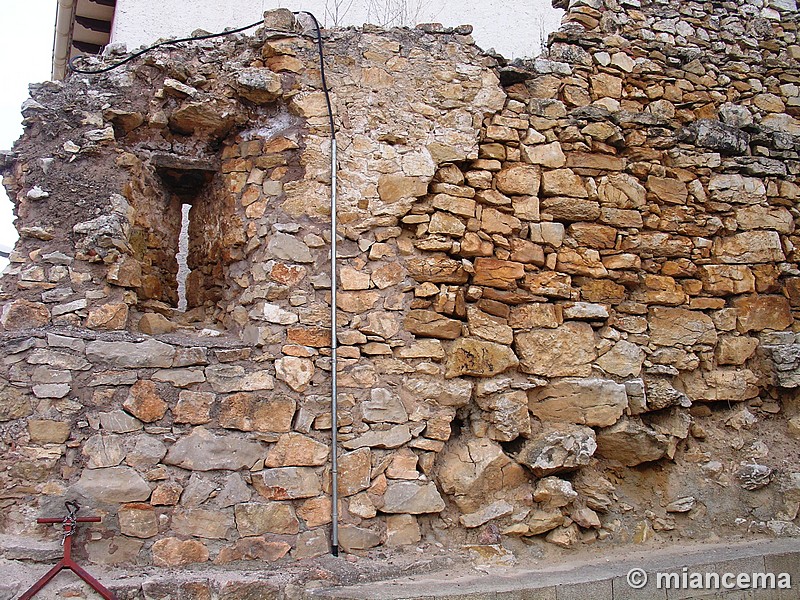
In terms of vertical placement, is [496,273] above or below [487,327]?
above

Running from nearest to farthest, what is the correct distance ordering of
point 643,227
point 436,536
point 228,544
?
1. point 228,544
2. point 436,536
3. point 643,227

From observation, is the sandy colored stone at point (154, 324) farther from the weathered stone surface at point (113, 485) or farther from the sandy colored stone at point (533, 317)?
the sandy colored stone at point (533, 317)

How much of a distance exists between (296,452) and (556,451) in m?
1.32

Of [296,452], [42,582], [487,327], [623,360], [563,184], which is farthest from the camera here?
[563,184]

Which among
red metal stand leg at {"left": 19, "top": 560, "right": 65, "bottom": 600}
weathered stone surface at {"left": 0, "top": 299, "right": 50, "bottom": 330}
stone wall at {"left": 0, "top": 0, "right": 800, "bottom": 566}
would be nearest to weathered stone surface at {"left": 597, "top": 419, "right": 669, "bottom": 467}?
stone wall at {"left": 0, "top": 0, "right": 800, "bottom": 566}

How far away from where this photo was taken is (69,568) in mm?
2816

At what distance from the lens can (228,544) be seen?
3031 millimetres

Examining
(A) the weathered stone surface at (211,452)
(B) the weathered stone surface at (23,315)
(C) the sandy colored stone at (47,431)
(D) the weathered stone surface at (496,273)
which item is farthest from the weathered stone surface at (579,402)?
(B) the weathered stone surface at (23,315)

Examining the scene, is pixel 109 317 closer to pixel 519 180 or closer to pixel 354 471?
pixel 354 471

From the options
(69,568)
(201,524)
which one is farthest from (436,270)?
(69,568)

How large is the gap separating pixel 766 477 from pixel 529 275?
1.69 metres

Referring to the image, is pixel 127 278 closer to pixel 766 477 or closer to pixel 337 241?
pixel 337 241

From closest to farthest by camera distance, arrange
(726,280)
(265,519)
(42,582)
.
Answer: (42,582)
(265,519)
(726,280)

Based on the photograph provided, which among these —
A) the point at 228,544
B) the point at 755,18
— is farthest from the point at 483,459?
the point at 755,18
